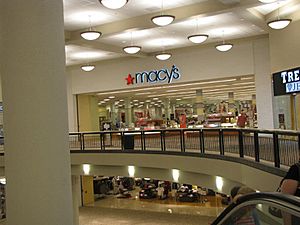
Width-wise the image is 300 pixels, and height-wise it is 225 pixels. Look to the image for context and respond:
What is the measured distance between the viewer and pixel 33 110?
3805 millimetres

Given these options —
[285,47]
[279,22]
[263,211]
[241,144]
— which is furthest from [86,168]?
[263,211]

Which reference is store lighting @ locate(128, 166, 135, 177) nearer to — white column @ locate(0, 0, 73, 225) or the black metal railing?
the black metal railing

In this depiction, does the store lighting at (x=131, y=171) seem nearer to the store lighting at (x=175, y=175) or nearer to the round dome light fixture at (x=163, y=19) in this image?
the store lighting at (x=175, y=175)

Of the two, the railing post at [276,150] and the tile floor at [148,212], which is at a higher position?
the railing post at [276,150]

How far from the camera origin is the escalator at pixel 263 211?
93.0 inches

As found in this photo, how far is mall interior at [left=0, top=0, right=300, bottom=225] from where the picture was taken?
151 inches

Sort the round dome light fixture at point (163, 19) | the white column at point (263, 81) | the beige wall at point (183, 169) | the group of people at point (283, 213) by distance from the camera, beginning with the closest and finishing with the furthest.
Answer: the group of people at point (283, 213) → the beige wall at point (183, 169) → the round dome light fixture at point (163, 19) → the white column at point (263, 81)

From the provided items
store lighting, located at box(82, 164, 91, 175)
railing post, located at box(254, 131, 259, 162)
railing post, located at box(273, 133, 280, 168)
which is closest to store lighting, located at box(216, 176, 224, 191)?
railing post, located at box(254, 131, 259, 162)

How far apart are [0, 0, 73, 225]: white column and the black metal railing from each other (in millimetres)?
4826

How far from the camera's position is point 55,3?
3932 mm

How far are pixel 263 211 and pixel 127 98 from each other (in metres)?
31.8

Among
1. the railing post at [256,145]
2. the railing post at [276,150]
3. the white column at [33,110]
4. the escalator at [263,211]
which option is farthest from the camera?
the railing post at [256,145]

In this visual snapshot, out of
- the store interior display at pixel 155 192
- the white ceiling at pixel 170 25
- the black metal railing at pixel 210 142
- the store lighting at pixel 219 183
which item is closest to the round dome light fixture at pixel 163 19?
the white ceiling at pixel 170 25

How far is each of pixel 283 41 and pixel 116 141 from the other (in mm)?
8131
